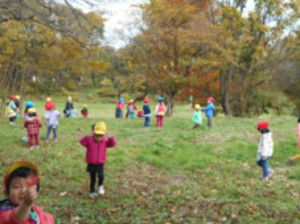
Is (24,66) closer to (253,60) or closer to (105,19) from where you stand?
(105,19)

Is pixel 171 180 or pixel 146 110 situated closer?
pixel 171 180

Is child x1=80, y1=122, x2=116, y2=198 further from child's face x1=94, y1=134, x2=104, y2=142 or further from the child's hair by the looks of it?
the child's hair

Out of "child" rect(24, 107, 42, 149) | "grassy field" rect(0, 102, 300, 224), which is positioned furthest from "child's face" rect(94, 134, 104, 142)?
"child" rect(24, 107, 42, 149)

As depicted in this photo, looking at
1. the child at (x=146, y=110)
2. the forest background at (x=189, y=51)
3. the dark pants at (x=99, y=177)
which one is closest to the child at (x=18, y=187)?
the dark pants at (x=99, y=177)

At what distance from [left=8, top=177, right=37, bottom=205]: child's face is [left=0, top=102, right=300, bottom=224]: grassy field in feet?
12.0

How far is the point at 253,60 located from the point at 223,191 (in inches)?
787

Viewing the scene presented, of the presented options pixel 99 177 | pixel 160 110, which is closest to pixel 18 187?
pixel 99 177

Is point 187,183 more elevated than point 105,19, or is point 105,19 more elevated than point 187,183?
point 105,19

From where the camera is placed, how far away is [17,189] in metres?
2.46

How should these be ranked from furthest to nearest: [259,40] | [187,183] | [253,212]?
1. [259,40]
2. [187,183]
3. [253,212]

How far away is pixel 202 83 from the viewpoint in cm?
2416

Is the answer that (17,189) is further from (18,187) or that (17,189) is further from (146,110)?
(146,110)

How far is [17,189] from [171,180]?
20.3 ft

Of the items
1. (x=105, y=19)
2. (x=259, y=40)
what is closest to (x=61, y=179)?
(x=105, y=19)
